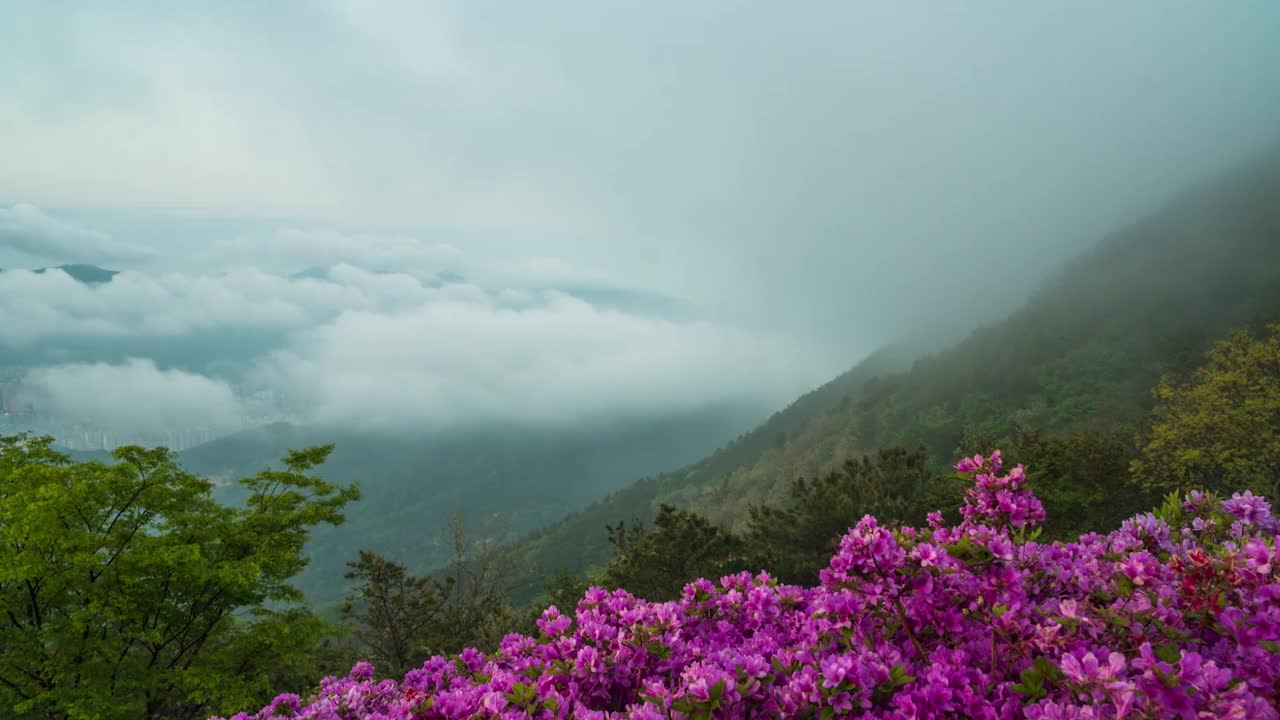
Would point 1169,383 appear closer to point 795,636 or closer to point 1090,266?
point 795,636

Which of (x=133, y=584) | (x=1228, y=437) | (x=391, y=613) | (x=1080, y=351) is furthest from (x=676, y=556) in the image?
(x=1080, y=351)

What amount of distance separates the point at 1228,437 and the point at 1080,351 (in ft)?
268

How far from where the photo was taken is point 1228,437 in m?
27.1

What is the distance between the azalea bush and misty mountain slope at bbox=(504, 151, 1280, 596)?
71843mm

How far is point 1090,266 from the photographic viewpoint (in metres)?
132

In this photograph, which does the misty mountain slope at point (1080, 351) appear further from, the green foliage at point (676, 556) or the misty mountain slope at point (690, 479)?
the green foliage at point (676, 556)

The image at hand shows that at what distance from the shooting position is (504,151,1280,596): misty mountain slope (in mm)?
82125

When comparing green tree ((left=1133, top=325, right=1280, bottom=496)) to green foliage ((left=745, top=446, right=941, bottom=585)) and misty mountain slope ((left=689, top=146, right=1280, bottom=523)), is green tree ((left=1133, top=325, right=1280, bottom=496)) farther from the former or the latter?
misty mountain slope ((left=689, top=146, right=1280, bottom=523))

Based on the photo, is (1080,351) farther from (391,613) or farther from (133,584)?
(133,584)

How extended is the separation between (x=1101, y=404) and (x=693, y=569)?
7472cm

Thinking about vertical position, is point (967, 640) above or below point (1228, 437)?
above

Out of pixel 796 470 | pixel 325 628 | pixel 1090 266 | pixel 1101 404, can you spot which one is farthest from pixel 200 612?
pixel 1090 266

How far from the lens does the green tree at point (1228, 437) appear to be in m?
26.0

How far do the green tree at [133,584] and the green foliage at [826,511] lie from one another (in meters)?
14.8
